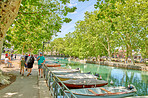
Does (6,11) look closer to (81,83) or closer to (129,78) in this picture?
(81,83)

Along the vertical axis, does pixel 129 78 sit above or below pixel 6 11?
below

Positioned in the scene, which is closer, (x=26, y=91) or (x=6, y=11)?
(x=6, y=11)

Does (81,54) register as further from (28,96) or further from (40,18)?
(28,96)

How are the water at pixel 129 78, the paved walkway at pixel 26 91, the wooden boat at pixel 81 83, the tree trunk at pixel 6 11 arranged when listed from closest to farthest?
the tree trunk at pixel 6 11 → the paved walkway at pixel 26 91 → the wooden boat at pixel 81 83 → the water at pixel 129 78

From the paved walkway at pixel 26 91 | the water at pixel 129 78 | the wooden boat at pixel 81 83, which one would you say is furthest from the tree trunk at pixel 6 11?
the water at pixel 129 78

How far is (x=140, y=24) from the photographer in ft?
93.0

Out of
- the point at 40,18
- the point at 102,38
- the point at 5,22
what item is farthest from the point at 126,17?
the point at 5,22

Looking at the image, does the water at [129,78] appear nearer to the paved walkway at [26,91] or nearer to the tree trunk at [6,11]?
the paved walkway at [26,91]

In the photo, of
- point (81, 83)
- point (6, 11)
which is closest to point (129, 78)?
point (81, 83)

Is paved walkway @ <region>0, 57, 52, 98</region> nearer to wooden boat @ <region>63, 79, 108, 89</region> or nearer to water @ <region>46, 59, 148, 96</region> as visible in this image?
wooden boat @ <region>63, 79, 108, 89</region>

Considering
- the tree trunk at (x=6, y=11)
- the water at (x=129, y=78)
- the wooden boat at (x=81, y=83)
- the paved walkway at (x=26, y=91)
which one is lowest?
the water at (x=129, y=78)

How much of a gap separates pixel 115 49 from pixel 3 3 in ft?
144

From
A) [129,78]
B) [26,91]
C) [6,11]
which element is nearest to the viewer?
[6,11]

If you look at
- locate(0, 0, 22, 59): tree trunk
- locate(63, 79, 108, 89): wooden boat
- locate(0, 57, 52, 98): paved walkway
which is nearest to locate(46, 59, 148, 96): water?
locate(63, 79, 108, 89): wooden boat
